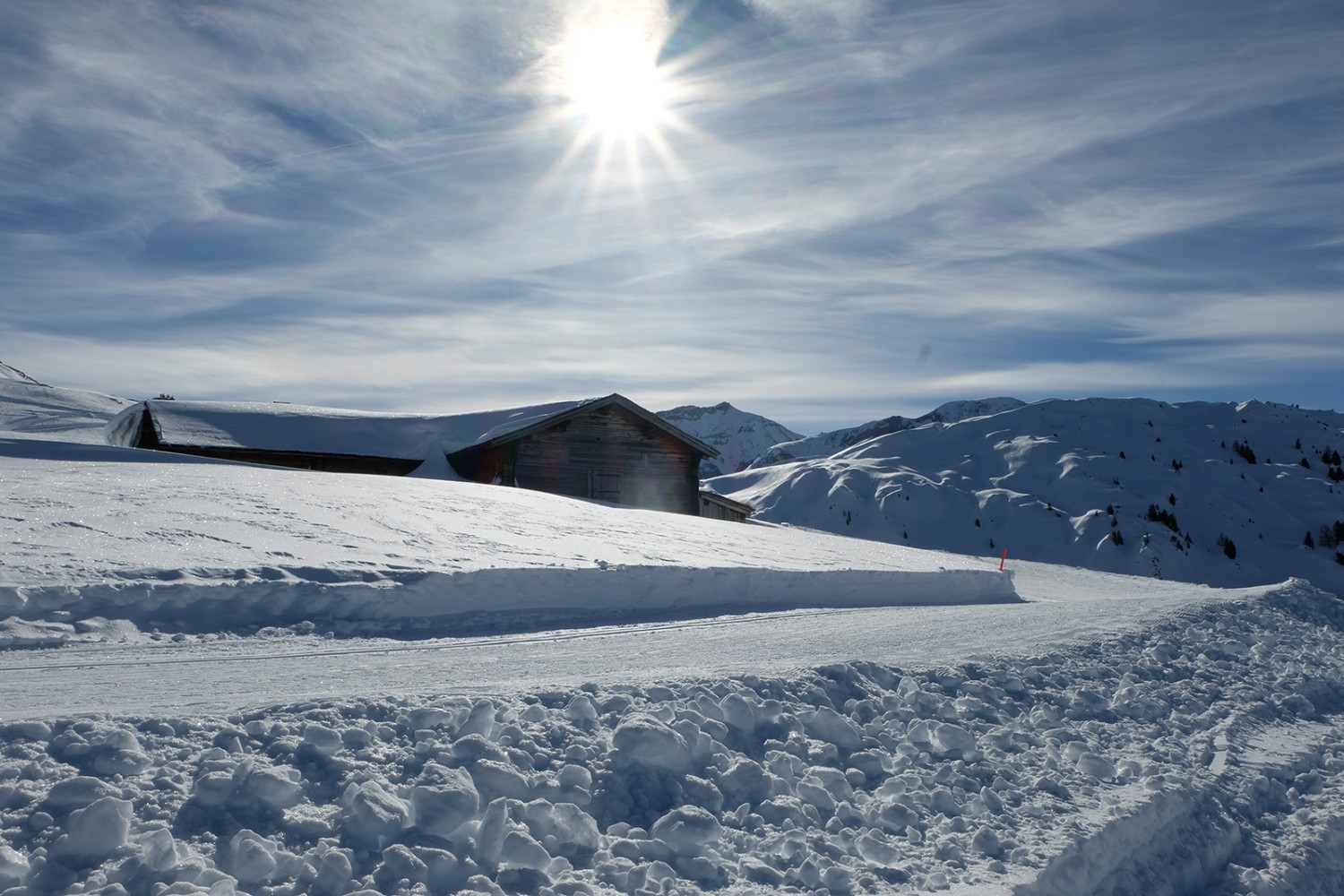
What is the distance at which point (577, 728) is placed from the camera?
4793 millimetres

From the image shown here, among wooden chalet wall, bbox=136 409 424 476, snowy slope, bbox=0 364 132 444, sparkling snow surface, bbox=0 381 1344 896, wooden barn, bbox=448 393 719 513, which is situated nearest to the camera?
sparkling snow surface, bbox=0 381 1344 896

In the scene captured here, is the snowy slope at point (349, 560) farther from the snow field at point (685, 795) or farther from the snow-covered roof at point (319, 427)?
the snow-covered roof at point (319, 427)

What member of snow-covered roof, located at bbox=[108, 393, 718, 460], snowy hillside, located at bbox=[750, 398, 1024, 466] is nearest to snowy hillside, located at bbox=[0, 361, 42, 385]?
snow-covered roof, located at bbox=[108, 393, 718, 460]

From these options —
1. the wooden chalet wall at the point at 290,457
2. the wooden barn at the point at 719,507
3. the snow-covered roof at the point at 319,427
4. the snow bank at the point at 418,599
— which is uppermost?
the snow-covered roof at the point at 319,427

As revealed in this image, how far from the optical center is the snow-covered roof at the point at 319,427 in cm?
2316

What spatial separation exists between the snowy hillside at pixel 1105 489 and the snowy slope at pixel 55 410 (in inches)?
1220

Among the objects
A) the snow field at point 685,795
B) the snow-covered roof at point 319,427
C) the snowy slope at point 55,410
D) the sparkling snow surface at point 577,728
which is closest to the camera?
the snow field at point 685,795

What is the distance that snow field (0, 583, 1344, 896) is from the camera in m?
3.49

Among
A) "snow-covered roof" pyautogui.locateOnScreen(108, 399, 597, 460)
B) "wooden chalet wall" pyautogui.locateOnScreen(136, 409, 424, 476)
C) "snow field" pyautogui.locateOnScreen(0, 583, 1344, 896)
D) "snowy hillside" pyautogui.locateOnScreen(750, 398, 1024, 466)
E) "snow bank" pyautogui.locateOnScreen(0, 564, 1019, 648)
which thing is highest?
"snowy hillside" pyautogui.locateOnScreen(750, 398, 1024, 466)

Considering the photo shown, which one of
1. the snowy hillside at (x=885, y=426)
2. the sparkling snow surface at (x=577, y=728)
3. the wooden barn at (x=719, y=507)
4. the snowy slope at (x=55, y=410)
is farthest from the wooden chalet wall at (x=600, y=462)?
the snowy hillside at (x=885, y=426)

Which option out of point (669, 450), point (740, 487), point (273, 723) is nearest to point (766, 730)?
point (273, 723)

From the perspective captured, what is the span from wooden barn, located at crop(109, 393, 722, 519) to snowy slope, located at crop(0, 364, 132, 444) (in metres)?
1.62

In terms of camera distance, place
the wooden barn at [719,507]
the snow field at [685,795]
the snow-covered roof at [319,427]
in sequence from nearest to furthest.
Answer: the snow field at [685,795]
the snow-covered roof at [319,427]
the wooden barn at [719,507]

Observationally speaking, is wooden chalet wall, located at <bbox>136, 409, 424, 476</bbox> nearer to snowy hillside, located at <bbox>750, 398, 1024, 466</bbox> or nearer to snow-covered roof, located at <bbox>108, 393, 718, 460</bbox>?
snow-covered roof, located at <bbox>108, 393, 718, 460</bbox>
